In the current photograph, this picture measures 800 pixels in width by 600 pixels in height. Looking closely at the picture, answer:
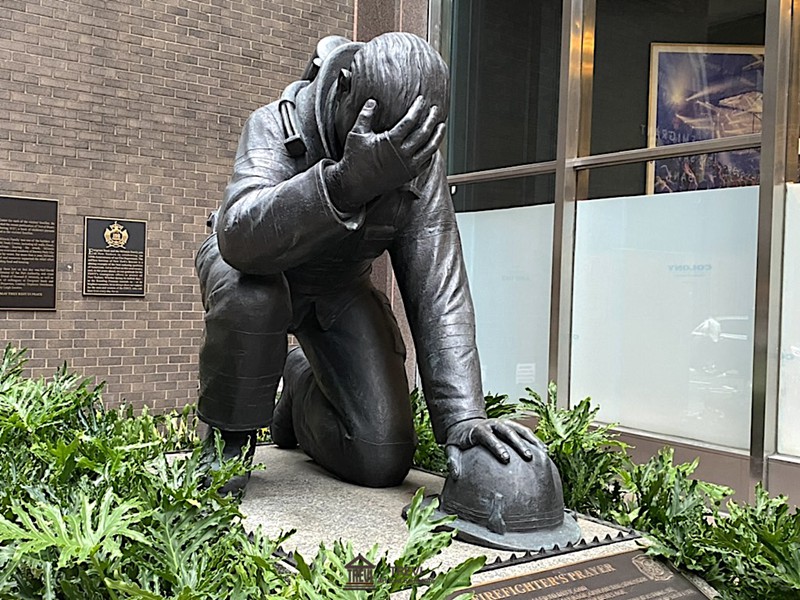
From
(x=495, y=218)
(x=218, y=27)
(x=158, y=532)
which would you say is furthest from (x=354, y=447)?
(x=218, y=27)

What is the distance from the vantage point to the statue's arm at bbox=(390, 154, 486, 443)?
9.40 ft

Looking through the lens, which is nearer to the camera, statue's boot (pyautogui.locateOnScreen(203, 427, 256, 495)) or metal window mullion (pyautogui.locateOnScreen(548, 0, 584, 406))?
statue's boot (pyautogui.locateOnScreen(203, 427, 256, 495))

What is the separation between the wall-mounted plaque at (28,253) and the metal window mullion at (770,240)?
5466 mm

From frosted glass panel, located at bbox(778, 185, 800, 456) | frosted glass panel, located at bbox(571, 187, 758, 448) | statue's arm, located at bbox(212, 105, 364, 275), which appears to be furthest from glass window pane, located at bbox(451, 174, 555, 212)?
statue's arm, located at bbox(212, 105, 364, 275)

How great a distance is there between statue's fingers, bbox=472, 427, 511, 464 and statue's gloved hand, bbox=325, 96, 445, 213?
78cm

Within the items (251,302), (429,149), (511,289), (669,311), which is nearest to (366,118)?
(429,149)

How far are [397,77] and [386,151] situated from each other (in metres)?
0.21

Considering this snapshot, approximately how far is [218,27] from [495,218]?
10.2 ft

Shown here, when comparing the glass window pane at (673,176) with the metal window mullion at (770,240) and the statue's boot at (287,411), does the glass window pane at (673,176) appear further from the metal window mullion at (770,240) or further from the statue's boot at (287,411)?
the statue's boot at (287,411)

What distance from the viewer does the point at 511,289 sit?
7555 millimetres

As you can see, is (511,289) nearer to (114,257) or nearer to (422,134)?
(114,257)

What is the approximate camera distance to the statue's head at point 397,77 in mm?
2363

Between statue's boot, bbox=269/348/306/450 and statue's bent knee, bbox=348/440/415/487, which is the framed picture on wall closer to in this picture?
statue's boot, bbox=269/348/306/450

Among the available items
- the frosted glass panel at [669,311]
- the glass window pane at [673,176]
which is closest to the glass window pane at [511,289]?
the frosted glass panel at [669,311]
